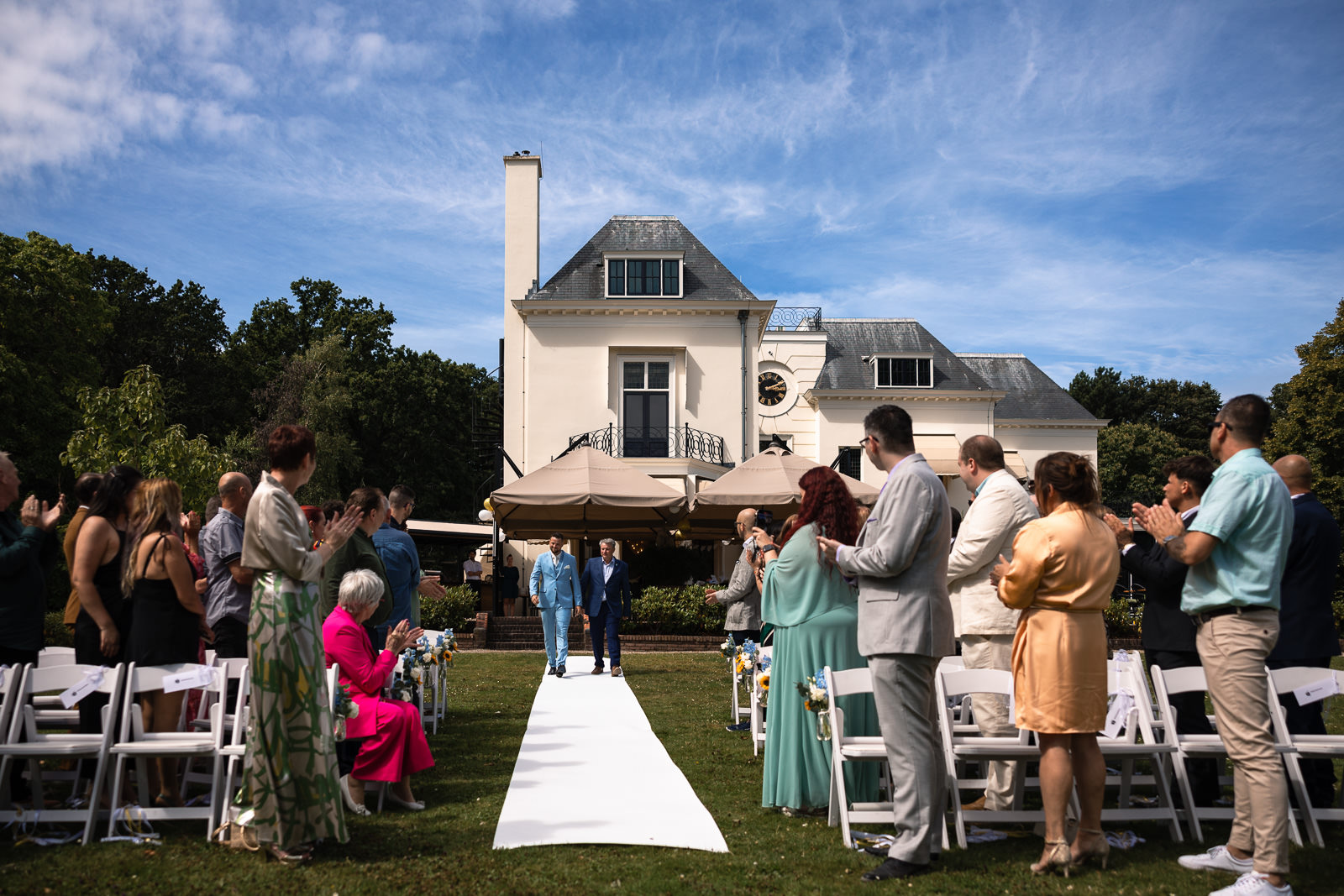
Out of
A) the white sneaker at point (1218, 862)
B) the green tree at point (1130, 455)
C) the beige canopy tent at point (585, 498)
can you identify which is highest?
the green tree at point (1130, 455)

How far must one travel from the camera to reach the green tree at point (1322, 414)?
32.8 meters

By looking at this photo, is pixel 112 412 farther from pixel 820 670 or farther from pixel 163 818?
pixel 820 670

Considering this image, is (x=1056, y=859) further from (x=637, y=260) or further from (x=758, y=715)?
(x=637, y=260)

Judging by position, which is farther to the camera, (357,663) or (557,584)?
(557,584)

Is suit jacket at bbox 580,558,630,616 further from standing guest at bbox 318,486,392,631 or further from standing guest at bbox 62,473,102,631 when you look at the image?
standing guest at bbox 62,473,102,631

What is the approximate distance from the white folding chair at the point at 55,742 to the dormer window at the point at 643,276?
2321 cm

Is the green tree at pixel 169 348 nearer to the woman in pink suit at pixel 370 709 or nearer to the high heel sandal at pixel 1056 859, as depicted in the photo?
the woman in pink suit at pixel 370 709

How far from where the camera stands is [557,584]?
13922 millimetres

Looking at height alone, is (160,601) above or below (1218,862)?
above

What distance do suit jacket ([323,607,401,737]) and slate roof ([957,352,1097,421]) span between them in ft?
119

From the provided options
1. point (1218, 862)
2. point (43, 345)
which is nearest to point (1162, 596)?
point (1218, 862)

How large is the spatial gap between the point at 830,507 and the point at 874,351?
111ft

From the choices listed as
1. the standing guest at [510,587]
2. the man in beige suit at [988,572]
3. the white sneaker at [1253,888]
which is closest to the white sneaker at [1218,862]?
the white sneaker at [1253,888]

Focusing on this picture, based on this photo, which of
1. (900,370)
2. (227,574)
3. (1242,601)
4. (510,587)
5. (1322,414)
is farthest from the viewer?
(900,370)
